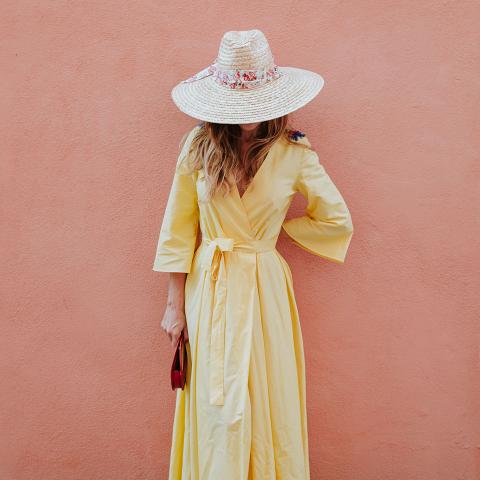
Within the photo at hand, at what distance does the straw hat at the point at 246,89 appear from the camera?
5.68 feet

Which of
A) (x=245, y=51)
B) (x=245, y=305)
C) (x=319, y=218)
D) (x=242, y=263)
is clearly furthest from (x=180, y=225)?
(x=245, y=51)

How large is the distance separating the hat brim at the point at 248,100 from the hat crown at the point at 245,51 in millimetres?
70

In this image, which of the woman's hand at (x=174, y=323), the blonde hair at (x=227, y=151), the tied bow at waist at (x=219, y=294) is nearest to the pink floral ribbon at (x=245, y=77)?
the blonde hair at (x=227, y=151)

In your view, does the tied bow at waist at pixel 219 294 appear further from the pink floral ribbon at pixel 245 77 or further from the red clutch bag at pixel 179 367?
the pink floral ribbon at pixel 245 77

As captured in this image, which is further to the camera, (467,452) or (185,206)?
(467,452)

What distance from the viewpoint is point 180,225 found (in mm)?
1999

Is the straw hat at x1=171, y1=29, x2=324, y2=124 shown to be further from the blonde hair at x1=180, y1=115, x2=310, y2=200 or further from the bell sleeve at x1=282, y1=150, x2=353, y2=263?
the bell sleeve at x1=282, y1=150, x2=353, y2=263

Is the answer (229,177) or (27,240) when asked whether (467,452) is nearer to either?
(229,177)

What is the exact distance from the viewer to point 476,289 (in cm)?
223

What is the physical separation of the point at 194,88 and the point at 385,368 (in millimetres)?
1304

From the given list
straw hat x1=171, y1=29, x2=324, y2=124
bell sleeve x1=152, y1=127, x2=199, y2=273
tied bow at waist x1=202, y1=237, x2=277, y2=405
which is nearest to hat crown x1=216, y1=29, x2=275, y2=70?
straw hat x1=171, y1=29, x2=324, y2=124

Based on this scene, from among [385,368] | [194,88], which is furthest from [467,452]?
[194,88]

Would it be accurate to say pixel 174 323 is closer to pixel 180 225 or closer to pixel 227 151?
pixel 180 225

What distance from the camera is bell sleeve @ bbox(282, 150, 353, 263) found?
6.30 ft
